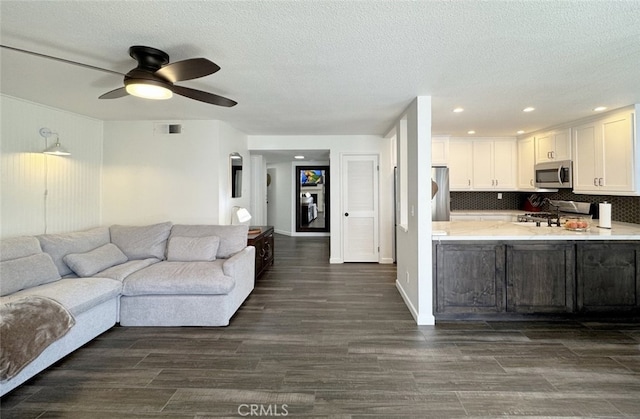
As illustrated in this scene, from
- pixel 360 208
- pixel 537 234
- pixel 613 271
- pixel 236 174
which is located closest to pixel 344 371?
pixel 537 234

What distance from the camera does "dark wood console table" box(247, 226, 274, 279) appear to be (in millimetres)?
4613

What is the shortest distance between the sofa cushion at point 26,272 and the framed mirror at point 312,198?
22.7ft

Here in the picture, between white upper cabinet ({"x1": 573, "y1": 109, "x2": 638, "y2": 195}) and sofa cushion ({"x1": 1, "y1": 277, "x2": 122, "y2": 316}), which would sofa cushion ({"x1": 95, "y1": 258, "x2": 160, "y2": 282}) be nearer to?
sofa cushion ({"x1": 1, "y1": 277, "x2": 122, "y2": 316})

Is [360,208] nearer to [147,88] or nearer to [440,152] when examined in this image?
[440,152]

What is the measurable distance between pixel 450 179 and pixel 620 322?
3.02 m

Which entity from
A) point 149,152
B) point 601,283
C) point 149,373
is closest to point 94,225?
point 149,152

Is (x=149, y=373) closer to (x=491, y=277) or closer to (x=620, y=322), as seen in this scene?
(x=491, y=277)

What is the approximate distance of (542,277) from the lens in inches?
127

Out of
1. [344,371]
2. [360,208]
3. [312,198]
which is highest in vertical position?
[312,198]

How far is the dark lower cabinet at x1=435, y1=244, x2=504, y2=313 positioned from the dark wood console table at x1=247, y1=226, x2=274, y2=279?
2.58 metres

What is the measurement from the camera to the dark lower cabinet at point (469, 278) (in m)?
3.24

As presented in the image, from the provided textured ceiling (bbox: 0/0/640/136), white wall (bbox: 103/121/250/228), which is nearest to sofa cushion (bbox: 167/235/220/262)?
white wall (bbox: 103/121/250/228)

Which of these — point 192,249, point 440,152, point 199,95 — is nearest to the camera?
point 199,95

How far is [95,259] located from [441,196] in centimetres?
498
